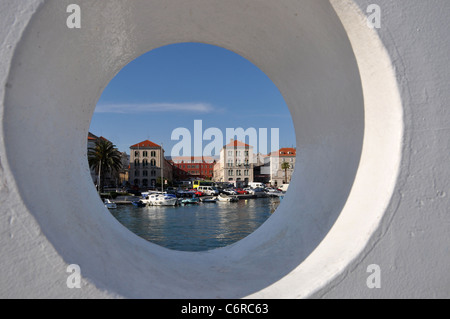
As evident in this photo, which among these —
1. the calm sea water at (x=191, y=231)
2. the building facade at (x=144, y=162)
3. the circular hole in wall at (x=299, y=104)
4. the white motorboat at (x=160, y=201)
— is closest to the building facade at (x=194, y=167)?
the building facade at (x=144, y=162)

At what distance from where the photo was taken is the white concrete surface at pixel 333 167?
2.03 meters

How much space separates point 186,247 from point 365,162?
13.4 meters

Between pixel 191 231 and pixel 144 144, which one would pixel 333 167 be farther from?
pixel 144 144

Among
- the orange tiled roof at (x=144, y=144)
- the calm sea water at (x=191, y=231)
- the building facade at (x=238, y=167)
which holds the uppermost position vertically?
the orange tiled roof at (x=144, y=144)

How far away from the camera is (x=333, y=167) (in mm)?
3361

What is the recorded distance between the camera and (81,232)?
7.88ft

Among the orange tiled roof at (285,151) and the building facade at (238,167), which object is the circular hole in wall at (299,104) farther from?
the building facade at (238,167)

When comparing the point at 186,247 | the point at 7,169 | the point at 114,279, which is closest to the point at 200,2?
the point at 7,169

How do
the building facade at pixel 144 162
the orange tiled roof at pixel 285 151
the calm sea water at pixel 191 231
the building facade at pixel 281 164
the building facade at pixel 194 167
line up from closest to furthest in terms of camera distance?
1. the calm sea water at pixel 191 231
2. the building facade at pixel 281 164
3. the orange tiled roof at pixel 285 151
4. the building facade at pixel 144 162
5. the building facade at pixel 194 167

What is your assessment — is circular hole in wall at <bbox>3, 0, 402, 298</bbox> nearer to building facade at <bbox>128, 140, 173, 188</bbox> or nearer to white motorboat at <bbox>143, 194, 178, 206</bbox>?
white motorboat at <bbox>143, 194, 178, 206</bbox>

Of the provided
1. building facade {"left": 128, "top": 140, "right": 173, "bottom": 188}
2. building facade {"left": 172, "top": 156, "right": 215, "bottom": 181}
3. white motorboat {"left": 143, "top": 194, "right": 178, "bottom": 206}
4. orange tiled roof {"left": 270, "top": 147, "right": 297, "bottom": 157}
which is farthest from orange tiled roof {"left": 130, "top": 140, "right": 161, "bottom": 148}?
building facade {"left": 172, "top": 156, "right": 215, "bottom": 181}

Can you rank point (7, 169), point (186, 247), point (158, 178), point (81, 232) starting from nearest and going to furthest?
point (7, 169)
point (81, 232)
point (186, 247)
point (158, 178)

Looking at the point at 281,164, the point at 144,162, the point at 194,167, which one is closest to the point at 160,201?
the point at 281,164

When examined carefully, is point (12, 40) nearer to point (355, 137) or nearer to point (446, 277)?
point (355, 137)
